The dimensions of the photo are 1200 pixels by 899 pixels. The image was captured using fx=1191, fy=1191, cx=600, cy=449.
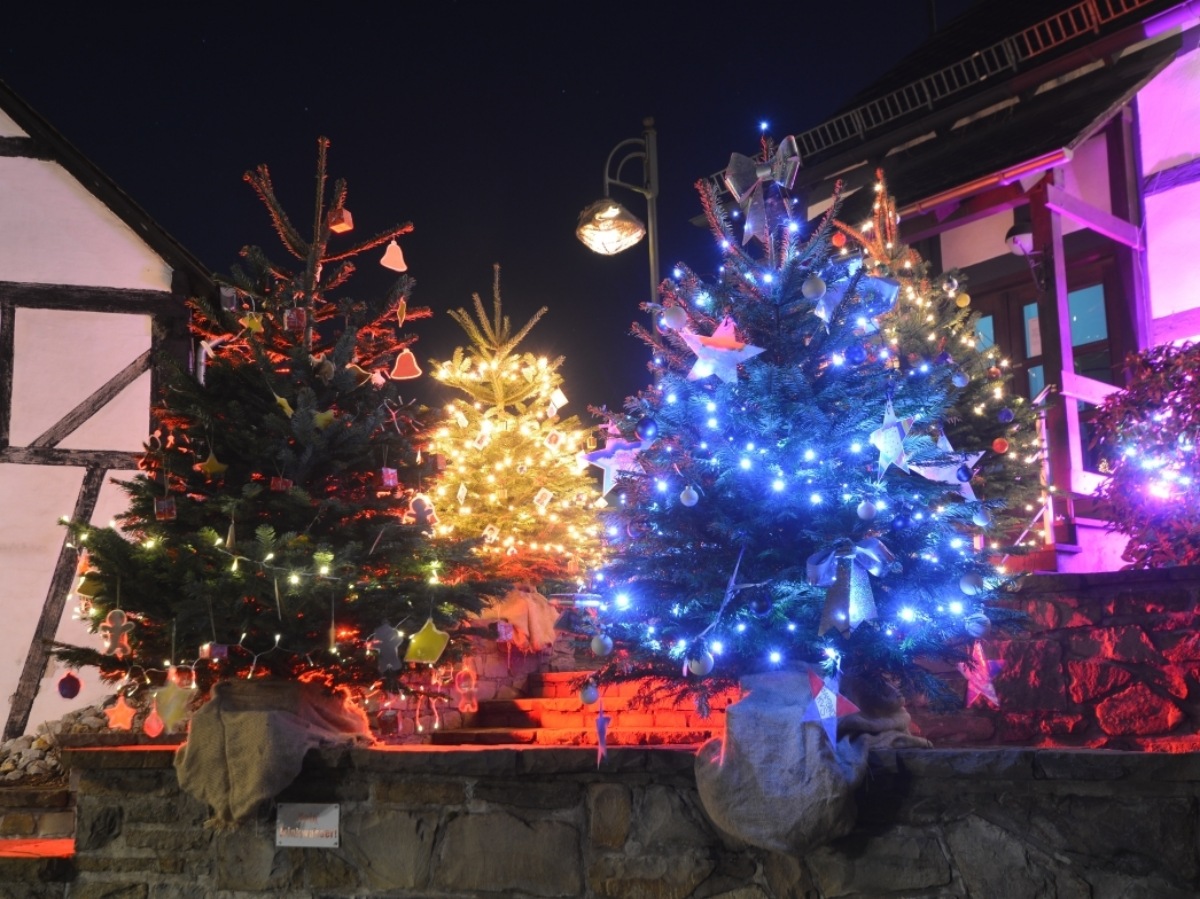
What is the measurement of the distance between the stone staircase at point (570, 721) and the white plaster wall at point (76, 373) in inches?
173

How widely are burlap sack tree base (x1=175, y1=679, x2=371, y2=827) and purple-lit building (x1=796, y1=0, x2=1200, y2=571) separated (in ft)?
20.8

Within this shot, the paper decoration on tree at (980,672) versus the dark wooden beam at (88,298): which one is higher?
the dark wooden beam at (88,298)

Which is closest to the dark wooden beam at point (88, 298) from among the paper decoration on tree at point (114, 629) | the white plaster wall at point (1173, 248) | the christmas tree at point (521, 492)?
the christmas tree at point (521, 492)

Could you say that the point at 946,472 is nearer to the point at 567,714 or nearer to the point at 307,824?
the point at 307,824

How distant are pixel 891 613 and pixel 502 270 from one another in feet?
42.1

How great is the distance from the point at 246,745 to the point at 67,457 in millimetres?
6124

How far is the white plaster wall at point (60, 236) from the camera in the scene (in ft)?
36.0

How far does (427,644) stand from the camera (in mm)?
5898

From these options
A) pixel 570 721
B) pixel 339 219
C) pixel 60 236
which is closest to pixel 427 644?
pixel 339 219

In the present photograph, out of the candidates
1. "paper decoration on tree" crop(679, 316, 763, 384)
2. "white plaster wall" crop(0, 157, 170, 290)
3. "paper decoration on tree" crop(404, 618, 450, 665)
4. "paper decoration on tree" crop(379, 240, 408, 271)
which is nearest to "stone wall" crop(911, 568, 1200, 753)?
"paper decoration on tree" crop(679, 316, 763, 384)

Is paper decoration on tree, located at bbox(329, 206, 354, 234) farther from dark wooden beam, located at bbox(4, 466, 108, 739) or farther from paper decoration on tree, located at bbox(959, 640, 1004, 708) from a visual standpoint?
paper decoration on tree, located at bbox(959, 640, 1004, 708)

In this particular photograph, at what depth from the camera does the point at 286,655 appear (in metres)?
6.23

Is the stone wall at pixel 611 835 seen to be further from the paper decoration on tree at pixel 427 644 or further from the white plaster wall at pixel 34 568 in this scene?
the white plaster wall at pixel 34 568

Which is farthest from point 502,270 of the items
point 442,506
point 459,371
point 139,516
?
point 139,516
